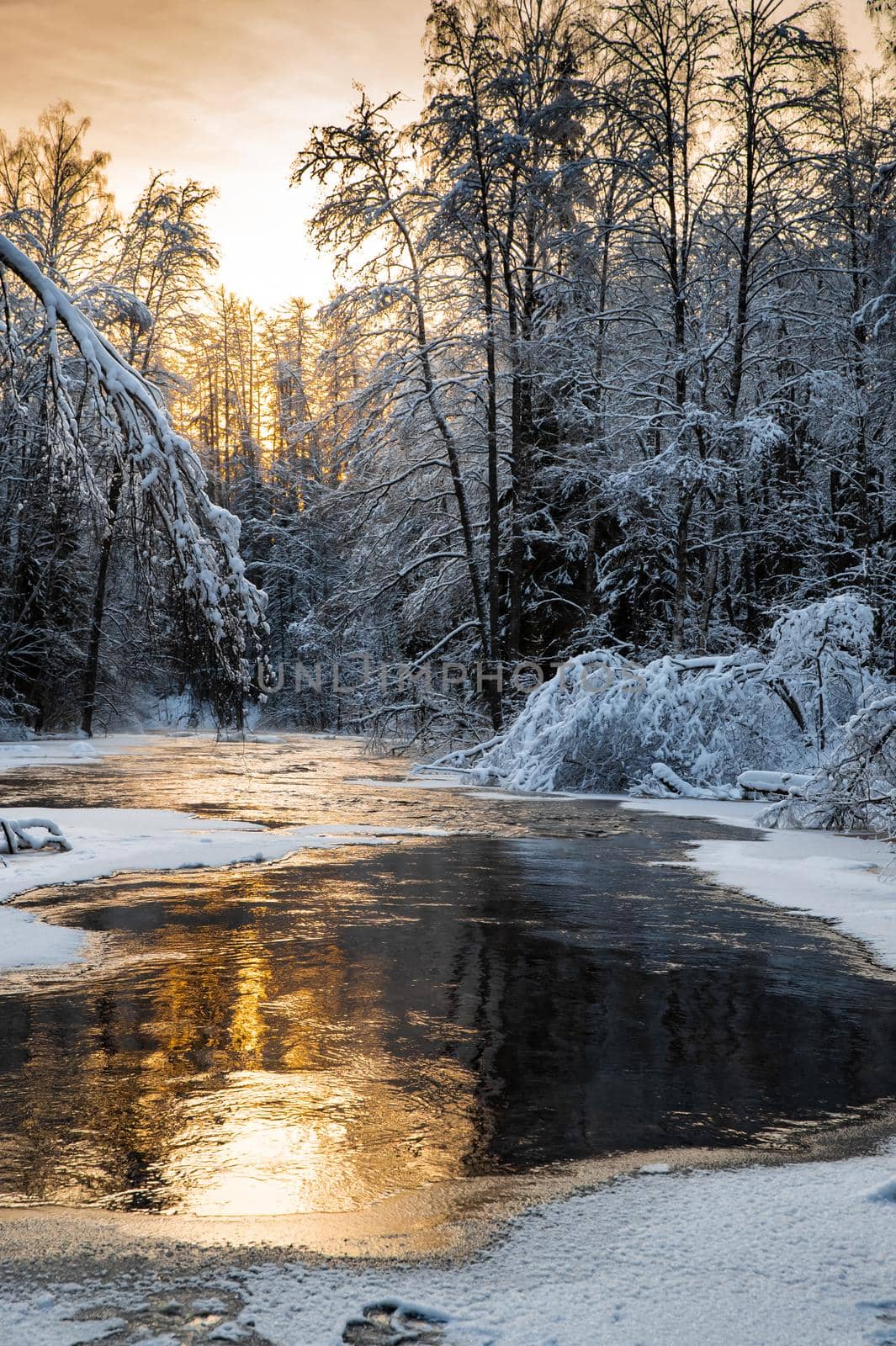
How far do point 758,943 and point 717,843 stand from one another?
13.3ft

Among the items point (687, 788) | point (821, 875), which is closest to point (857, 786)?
point (821, 875)

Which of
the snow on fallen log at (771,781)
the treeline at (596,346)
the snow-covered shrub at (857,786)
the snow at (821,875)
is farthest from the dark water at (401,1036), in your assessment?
the treeline at (596,346)

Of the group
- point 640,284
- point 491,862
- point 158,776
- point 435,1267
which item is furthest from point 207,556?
point 640,284

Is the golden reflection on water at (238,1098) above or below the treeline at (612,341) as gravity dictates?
below

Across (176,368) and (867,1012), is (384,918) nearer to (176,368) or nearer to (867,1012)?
(867,1012)

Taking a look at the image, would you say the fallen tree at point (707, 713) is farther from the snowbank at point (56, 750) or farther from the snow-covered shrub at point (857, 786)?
the snowbank at point (56, 750)

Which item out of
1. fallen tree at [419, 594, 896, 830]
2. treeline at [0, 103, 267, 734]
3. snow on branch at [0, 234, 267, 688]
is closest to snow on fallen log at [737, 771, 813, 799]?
fallen tree at [419, 594, 896, 830]

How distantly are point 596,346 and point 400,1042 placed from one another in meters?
19.5

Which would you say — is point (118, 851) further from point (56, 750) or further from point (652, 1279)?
point (56, 750)

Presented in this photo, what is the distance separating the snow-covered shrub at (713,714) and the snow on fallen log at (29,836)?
7.82 meters

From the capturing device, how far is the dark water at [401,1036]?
10.7 feet

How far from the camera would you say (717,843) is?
33.4 ft

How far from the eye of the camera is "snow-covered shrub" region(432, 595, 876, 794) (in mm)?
14484

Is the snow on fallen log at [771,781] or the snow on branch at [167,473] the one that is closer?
the snow on branch at [167,473]
